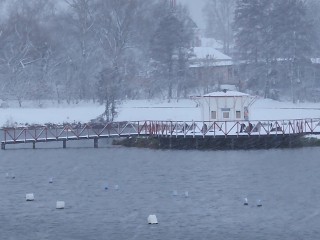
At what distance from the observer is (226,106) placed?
253ft

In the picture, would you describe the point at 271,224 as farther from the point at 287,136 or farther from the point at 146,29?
the point at 146,29

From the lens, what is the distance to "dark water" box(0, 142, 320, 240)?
41.4 meters

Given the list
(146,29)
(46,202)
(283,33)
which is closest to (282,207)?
(46,202)

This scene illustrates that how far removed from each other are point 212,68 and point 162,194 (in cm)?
7070

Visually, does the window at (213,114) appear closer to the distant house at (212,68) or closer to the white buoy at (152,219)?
the distant house at (212,68)

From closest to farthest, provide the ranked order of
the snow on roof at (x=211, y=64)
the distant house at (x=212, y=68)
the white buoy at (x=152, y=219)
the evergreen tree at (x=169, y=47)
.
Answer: the white buoy at (x=152, y=219) < the evergreen tree at (x=169, y=47) < the distant house at (x=212, y=68) < the snow on roof at (x=211, y=64)

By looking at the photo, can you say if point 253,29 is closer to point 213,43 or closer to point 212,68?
point 212,68

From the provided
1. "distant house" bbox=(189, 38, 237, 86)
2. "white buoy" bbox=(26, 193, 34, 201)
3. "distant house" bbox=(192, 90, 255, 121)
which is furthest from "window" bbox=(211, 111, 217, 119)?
"distant house" bbox=(189, 38, 237, 86)

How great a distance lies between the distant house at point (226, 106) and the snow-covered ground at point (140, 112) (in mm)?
12897

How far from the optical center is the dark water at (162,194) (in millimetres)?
41375

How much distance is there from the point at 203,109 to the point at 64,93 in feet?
111

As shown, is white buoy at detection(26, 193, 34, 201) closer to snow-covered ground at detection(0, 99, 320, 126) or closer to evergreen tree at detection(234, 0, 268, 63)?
snow-covered ground at detection(0, 99, 320, 126)

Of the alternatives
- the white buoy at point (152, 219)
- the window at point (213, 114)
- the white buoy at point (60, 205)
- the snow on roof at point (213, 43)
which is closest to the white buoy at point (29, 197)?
the white buoy at point (60, 205)

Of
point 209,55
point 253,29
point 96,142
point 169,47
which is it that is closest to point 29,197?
point 96,142
